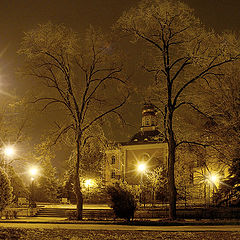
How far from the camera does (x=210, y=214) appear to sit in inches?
843

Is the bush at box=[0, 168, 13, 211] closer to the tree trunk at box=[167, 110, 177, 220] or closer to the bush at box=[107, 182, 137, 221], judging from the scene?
the bush at box=[107, 182, 137, 221]

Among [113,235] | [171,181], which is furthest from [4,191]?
[171,181]

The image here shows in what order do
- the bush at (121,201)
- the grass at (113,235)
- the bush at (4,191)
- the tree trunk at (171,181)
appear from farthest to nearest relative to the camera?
the tree trunk at (171,181) < the bush at (121,201) < the bush at (4,191) < the grass at (113,235)

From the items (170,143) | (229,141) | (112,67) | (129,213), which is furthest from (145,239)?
(112,67)

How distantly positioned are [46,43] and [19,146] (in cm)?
1734

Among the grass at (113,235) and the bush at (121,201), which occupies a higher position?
the bush at (121,201)

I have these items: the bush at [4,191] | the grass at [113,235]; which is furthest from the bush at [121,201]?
the bush at [4,191]

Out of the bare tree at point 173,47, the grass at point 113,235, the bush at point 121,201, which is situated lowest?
the grass at point 113,235

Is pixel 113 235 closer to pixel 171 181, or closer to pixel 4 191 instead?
pixel 4 191

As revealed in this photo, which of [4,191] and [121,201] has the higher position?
[4,191]

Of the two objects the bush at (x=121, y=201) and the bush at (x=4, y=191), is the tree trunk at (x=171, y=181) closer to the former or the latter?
the bush at (x=121, y=201)

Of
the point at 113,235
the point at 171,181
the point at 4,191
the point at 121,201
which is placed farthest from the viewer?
the point at 171,181

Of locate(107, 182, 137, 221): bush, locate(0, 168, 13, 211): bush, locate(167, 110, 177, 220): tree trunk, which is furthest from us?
locate(167, 110, 177, 220): tree trunk

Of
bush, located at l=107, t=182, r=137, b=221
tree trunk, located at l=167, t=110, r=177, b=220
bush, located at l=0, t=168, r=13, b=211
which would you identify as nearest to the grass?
bush, located at l=0, t=168, r=13, b=211
